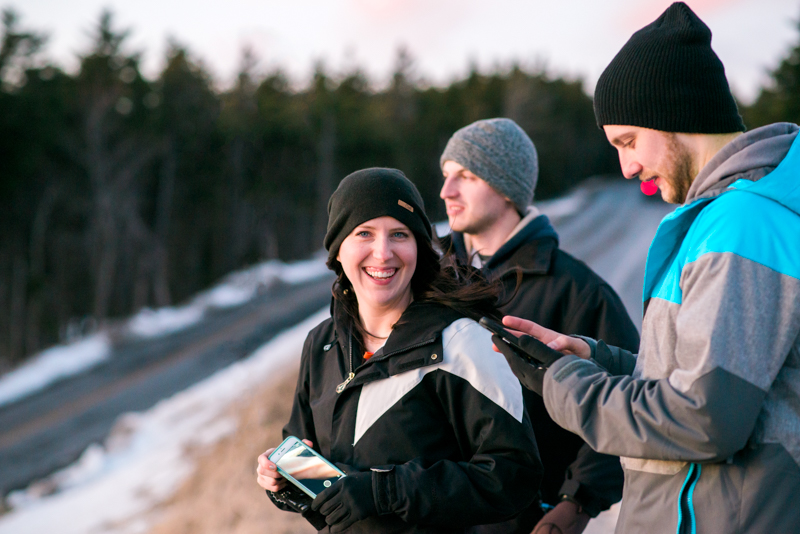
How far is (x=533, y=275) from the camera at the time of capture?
3.23 m

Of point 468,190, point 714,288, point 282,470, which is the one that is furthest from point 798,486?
point 468,190

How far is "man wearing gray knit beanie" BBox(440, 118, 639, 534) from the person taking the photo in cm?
283

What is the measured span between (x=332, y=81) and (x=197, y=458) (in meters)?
41.8

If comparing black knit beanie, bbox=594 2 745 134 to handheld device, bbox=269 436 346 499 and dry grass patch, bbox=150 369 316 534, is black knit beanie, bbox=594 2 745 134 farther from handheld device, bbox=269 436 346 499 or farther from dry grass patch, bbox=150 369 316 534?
dry grass patch, bbox=150 369 316 534

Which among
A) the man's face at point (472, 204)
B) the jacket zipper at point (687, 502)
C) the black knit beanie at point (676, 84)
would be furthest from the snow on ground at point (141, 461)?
the black knit beanie at point (676, 84)

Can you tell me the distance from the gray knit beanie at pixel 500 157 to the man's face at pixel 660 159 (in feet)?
5.65

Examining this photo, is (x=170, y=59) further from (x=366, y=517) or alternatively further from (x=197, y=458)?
(x=366, y=517)

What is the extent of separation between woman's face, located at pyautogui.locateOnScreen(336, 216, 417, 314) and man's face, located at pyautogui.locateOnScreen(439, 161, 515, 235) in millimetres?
1042

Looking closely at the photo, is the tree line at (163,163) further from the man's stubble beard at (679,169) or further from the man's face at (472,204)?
the man's stubble beard at (679,169)

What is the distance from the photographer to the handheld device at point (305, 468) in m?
2.25

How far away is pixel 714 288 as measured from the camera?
1.43 metres

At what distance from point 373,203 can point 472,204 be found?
47.0 inches

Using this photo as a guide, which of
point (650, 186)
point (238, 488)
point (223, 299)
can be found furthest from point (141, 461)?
point (223, 299)

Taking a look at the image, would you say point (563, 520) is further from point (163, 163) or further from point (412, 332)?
point (163, 163)
